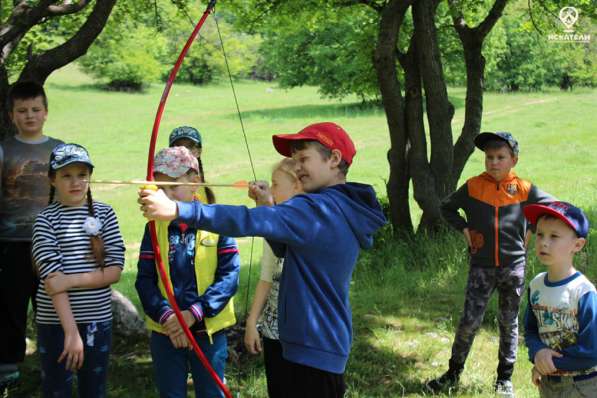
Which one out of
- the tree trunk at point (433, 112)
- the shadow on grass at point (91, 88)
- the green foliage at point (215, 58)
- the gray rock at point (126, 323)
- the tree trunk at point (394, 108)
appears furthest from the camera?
the green foliage at point (215, 58)

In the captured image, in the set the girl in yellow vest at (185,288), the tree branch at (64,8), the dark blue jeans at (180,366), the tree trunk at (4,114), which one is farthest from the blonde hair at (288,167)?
the tree branch at (64,8)

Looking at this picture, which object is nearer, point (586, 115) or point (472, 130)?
point (472, 130)

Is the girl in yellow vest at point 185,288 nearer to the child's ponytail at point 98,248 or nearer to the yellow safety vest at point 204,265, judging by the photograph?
the yellow safety vest at point 204,265

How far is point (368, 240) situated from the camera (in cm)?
275

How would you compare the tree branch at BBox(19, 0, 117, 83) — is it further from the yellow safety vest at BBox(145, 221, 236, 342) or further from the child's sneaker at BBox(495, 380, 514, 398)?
the child's sneaker at BBox(495, 380, 514, 398)

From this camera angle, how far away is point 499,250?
4.36 meters

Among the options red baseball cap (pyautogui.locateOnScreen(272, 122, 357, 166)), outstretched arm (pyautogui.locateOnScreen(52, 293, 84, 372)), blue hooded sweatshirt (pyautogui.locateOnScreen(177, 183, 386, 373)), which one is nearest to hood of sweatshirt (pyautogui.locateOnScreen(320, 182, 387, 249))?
blue hooded sweatshirt (pyautogui.locateOnScreen(177, 183, 386, 373))

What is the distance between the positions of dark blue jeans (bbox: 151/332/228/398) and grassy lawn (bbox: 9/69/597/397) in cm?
98

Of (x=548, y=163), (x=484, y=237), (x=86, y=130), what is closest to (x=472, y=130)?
(x=484, y=237)

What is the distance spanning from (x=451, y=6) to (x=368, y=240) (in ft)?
19.6

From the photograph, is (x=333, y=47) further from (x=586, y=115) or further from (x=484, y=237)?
(x=484, y=237)

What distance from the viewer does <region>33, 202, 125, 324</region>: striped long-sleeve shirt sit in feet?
11.2

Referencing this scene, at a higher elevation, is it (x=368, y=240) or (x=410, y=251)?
(x=368, y=240)

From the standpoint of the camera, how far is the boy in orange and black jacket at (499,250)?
4355mm
